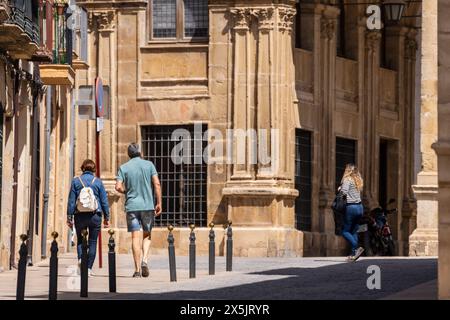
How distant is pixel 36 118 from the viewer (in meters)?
37.2

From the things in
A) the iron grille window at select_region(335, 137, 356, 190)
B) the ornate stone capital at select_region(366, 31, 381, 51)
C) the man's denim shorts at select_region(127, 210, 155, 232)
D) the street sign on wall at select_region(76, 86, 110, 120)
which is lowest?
the man's denim shorts at select_region(127, 210, 155, 232)

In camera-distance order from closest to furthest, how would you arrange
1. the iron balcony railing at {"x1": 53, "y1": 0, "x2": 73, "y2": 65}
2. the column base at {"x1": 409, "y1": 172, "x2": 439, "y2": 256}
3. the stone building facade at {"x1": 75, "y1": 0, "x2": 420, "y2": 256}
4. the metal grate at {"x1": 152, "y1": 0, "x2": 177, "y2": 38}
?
the iron balcony railing at {"x1": 53, "y1": 0, "x2": 73, "y2": 65} → the column base at {"x1": 409, "y1": 172, "x2": 439, "y2": 256} → the stone building facade at {"x1": 75, "y1": 0, "x2": 420, "y2": 256} → the metal grate at {"x1": 152, "y1": 0, "x2": 177, "y2": 38}

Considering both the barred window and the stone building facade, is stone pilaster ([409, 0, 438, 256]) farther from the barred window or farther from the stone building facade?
the barred window

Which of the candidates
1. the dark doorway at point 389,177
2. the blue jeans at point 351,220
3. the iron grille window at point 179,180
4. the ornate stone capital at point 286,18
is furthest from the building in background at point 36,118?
the dark doorway at point 389,177

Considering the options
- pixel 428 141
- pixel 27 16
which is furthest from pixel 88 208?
pixel 428 141

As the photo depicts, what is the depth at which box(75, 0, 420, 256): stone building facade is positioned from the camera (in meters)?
42.4

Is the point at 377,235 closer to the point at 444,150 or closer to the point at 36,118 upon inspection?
the point at 36,118

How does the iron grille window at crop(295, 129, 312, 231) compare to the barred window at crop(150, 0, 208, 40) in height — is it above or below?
below

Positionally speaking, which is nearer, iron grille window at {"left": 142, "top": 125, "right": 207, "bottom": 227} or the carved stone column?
the carved stone column

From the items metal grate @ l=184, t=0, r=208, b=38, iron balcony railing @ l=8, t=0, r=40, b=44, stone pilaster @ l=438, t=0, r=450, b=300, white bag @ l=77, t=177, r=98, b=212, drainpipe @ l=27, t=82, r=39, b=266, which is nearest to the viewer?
stone pilaster @ l=438, t=0, r=450, b=300

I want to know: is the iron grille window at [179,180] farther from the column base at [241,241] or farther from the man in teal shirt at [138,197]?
the man in teal shirt at [138,197]

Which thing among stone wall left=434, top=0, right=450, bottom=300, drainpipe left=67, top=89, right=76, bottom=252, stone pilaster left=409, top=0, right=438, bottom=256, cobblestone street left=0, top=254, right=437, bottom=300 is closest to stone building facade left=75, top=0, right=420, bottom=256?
drainpipe left=67, top=89, right=76, bottom=252

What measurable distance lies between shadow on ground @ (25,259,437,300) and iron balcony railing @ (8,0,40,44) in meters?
5.33

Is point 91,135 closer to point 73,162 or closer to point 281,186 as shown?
point 73,162
